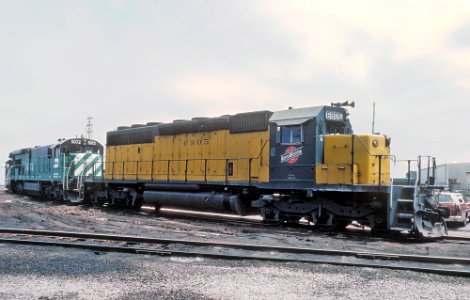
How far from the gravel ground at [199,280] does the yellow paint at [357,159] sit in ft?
16.1

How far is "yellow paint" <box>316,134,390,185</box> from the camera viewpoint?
11047 millimetres

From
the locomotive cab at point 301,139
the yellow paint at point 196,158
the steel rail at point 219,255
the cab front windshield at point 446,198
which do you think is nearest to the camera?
the steel rail at point 219,255

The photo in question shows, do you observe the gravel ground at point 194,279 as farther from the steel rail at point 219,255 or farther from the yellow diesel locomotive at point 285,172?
the yellow diesel locomotive at point 285,172

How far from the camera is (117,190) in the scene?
1861 centimetres

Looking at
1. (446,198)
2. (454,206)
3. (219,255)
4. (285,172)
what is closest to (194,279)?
(219,255)

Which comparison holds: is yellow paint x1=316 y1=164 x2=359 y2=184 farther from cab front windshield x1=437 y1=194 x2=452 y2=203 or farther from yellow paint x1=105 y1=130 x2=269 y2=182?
cab front windshield x1=437 y1=194 x2=452 y2=203

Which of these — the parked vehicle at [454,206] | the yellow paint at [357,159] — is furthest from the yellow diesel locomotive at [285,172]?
the parked vehicle at [454,206]

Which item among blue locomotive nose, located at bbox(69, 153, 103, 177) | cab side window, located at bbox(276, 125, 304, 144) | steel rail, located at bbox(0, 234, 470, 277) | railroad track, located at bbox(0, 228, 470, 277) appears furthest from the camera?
blue locomotive nose, located at bbox(69, 153, 103, 177)

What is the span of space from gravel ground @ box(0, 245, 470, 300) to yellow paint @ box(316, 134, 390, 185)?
16.1ft

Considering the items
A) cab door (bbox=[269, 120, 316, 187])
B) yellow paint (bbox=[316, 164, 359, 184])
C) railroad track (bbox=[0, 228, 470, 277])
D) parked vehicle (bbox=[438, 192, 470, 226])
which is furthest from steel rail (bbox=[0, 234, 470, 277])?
parked vehicle (bbox=[438, 192, 470, 226])

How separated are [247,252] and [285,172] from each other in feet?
15.7

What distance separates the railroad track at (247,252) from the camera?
22.3 feet

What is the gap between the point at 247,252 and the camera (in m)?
7.81

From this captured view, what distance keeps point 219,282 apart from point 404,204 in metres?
6.25
